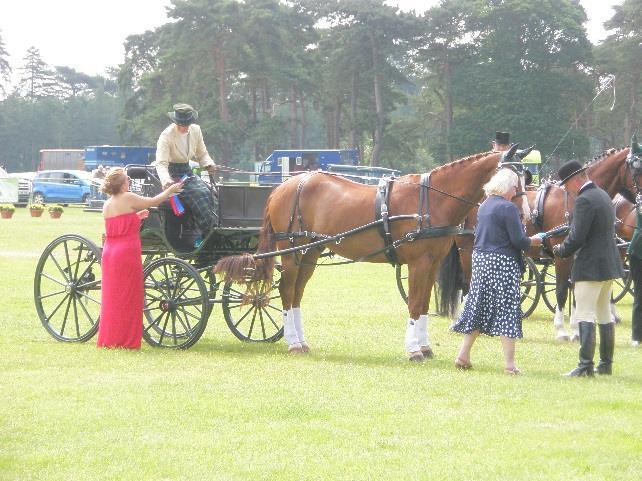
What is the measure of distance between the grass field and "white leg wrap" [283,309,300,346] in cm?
20

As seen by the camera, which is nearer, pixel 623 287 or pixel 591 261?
pixel 591 261

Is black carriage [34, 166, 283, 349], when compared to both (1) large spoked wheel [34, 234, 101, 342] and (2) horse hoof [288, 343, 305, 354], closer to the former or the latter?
(1) large spoked wheel [34, 234, 101, 342]

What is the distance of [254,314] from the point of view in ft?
40.2

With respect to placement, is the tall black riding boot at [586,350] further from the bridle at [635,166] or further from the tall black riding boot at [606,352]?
the bridle at [635,166]

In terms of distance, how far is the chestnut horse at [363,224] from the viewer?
1077 cm

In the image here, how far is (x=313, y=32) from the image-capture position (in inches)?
2630

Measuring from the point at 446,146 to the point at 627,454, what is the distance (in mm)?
57706

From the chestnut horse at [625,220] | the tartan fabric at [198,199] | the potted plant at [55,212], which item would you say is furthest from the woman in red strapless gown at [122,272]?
the potted plant at [55,212]

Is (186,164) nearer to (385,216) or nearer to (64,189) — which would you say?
(385,216)

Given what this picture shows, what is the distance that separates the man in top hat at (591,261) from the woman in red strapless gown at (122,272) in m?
4.13

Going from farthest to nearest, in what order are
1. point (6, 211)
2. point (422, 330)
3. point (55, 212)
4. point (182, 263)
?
point (55, 212) → point (6, 211) → point (182, 263) → point (422, 330)

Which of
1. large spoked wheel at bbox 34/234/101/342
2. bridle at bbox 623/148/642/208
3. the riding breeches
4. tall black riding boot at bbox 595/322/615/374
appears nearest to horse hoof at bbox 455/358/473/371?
the riding breeches

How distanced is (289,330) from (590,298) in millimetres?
3125

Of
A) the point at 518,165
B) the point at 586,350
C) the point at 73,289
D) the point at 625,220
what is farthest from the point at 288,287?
the point at 625,220
